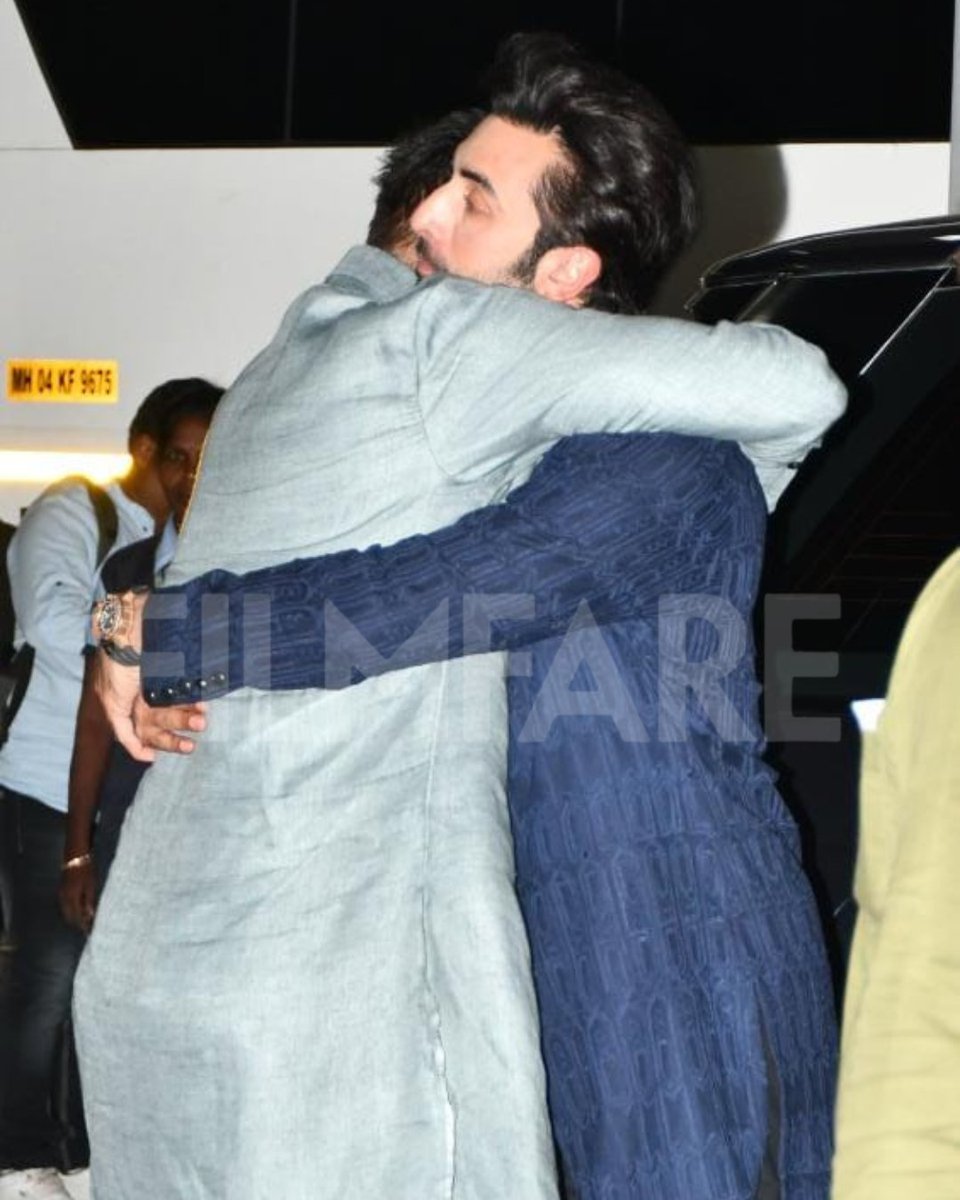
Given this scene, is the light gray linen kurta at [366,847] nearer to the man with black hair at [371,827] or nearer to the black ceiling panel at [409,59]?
the man with black hair at [371,827]

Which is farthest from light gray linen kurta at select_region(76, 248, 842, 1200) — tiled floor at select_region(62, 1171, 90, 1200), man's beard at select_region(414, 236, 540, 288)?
tiled floor at select_region(62, 1171, 90, 1200)

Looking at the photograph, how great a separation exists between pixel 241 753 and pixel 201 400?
2.40 metres

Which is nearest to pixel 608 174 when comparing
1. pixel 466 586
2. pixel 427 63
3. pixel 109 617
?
pixel 466 586

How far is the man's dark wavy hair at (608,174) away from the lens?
2143mm

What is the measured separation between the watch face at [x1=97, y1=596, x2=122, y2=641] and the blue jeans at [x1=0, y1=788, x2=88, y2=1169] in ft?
7.01

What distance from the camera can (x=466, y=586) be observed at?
1897mm

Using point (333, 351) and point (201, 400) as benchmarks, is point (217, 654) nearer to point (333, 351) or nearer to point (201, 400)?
point (333, 351)

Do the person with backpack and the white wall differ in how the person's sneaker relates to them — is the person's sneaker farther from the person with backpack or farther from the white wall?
the white wall

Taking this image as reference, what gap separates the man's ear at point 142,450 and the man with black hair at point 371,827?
7.77ft

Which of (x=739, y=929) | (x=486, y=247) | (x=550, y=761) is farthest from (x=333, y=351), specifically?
(x=739, y=929)

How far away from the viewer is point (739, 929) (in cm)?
190

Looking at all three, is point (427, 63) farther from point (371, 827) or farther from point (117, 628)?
point (371, 827)

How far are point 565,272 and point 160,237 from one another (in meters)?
6.05

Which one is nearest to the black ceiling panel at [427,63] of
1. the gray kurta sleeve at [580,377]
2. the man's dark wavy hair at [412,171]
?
the man's dark wavy hair at [412,171]
